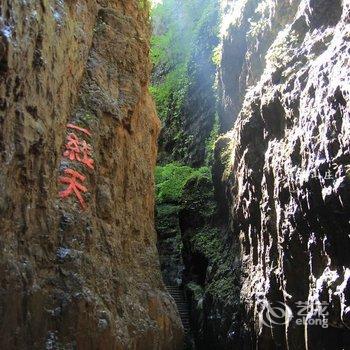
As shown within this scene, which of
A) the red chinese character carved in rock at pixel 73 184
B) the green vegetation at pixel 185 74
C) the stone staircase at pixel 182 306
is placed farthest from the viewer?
the green vegetation at pixel 185 74

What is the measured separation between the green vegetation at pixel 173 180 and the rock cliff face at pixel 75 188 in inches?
190

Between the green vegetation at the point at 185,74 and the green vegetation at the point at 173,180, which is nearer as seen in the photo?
the green vegetation at the point at 173,180

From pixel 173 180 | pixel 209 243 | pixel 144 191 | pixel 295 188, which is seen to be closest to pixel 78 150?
pixel 144 191

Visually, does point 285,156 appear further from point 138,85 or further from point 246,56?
point 246,56

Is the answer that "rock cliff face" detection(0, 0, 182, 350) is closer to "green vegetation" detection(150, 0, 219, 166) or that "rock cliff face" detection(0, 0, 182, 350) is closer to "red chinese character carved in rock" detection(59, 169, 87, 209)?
"red chinese character carved in rock" detection(59, 169, 87, 209)

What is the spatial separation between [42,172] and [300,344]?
4.16 meters

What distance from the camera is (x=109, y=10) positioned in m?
10.3

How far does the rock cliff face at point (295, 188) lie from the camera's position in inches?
211

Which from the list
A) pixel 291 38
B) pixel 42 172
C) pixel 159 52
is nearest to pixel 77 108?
pixel 42 172

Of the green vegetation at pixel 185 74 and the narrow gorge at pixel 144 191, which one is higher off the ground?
the green vegetation at pixel 185 74

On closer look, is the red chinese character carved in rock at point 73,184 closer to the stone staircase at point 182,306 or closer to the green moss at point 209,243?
the green moss at point 209,243

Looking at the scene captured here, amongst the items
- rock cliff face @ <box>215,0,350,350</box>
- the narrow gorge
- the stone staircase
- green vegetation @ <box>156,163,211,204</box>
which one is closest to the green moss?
the narrow gorge

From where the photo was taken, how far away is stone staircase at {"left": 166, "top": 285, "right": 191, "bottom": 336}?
11053mm

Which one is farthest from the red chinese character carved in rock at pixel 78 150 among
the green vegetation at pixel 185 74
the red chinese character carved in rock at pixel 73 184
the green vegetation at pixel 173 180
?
the green vegetation at pixel 185 74
